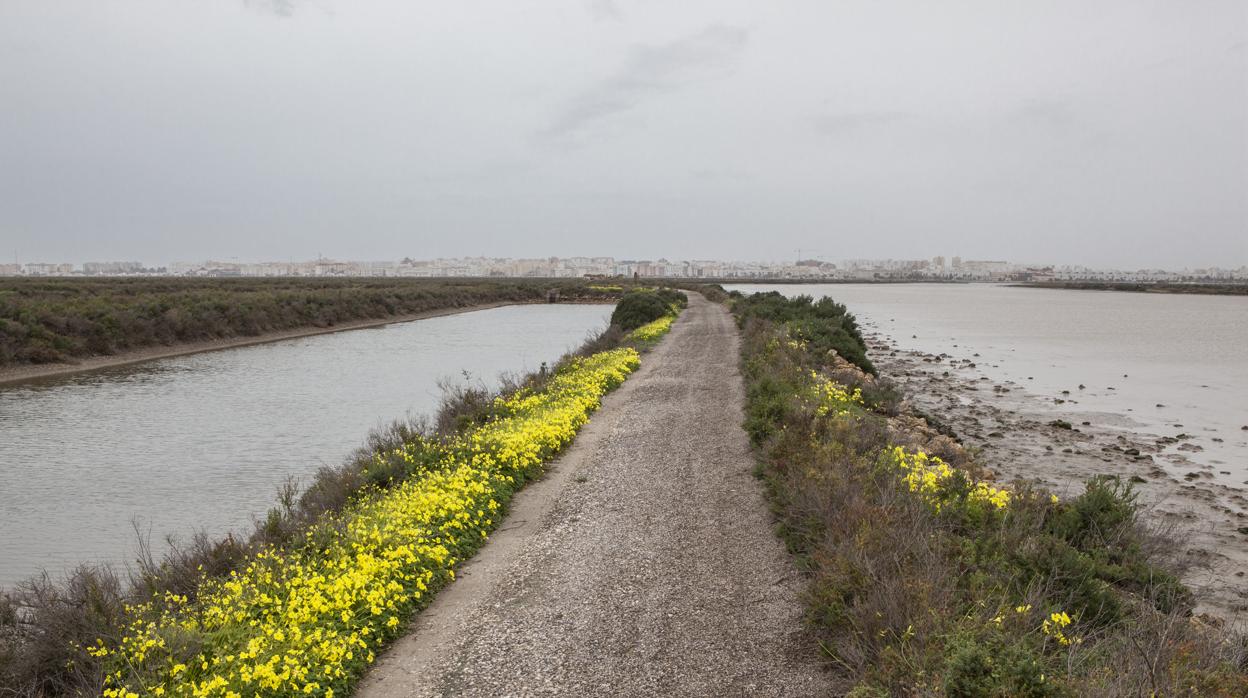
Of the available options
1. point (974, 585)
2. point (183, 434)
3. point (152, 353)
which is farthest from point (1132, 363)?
point (152, 353)

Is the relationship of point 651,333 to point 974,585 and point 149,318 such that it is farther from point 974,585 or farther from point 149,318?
point 974,585

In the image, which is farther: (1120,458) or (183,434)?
(183,434)

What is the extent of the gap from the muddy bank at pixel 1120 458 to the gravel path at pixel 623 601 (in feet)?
17.9

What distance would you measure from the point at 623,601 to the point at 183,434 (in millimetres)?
15415

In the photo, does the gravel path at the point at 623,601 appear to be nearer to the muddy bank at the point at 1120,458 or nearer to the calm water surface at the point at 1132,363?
the muddy bank at the point at 1120,458

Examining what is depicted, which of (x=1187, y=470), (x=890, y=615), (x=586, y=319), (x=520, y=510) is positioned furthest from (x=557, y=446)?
(x=586, y=319)

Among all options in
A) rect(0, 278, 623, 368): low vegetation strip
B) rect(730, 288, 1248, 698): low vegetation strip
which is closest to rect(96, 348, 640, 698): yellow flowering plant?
rect(730, 288, 1248, 698): low vegetation strip

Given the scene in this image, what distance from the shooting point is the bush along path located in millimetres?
5035

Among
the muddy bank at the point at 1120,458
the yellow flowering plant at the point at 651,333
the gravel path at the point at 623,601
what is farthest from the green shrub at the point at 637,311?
the gravel path at the point at 623,601

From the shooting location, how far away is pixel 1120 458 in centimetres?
1617

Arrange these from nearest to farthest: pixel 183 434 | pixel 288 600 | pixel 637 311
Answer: pixel 288 600, pixel 183 434, pixel 637 311

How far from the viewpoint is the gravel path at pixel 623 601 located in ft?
17.5

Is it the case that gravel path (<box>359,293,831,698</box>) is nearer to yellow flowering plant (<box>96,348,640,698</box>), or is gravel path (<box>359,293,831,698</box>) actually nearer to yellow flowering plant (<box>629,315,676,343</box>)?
yellow flowering plant (<box>96,348,640,698</box>)

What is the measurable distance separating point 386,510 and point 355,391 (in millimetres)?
17413
